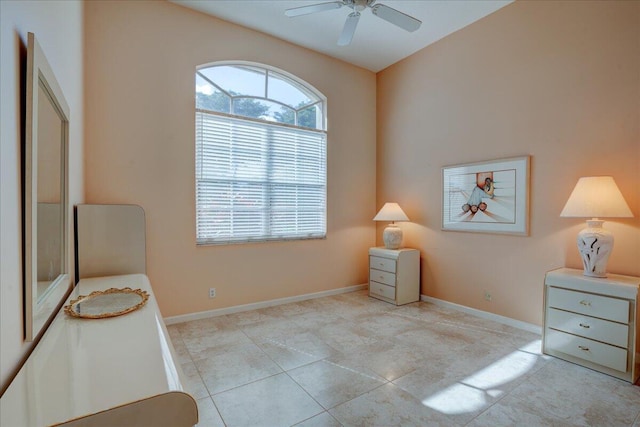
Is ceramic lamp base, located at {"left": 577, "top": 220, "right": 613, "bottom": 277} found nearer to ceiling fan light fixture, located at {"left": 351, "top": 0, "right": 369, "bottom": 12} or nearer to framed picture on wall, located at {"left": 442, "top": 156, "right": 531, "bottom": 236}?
framed picture on wall, located at {"left": 442, "top": 156, "right": 531, "bottom": 236}

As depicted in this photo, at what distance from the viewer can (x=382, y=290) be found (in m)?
4.14

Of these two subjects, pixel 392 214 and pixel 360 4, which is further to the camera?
pixel 392 214

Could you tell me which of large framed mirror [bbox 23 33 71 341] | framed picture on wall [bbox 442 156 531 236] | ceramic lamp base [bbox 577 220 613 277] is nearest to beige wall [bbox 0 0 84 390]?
large framed mirror [bbox 23 33 71 341]

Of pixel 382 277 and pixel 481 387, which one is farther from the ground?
pixel 382 277

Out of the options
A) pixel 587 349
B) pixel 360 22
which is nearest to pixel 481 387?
pixel 587 349

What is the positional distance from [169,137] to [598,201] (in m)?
3.85

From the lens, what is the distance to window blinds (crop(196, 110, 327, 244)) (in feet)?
11.4

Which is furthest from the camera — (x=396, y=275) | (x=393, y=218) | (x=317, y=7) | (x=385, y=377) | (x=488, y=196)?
(x=393, y=218)

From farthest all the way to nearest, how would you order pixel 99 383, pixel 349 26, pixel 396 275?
pixel 396 275 → pixel 349 26 → pixel 99 383

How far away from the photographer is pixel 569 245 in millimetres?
2844

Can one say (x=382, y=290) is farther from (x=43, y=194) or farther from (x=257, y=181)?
(x=43, y=194)

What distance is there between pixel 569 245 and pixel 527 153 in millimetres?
957

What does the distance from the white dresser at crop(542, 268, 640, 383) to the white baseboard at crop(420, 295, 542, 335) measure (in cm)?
51

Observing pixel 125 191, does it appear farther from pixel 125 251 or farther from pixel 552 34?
pixel 552 34
